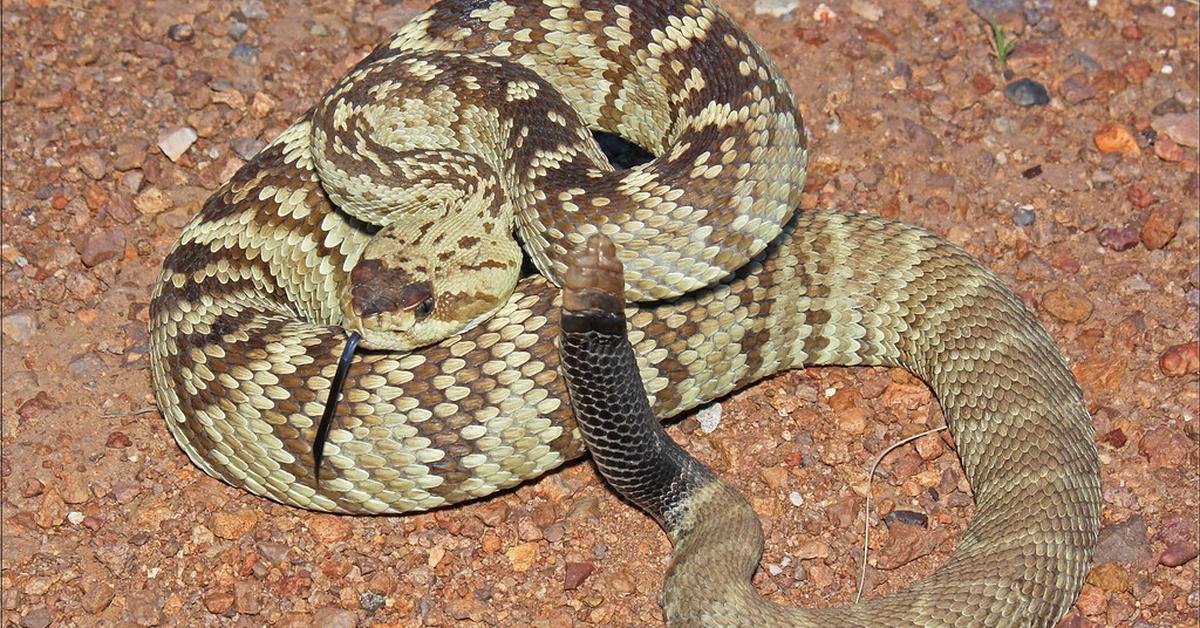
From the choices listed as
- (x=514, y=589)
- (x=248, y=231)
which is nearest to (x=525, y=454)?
(x=514, y=589)

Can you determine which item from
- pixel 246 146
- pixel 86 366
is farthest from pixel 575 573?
pixel 246 146

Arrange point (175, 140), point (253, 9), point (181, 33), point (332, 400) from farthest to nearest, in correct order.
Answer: point (253, 9), point (181, 33), point (175, 140), point (332, 400)

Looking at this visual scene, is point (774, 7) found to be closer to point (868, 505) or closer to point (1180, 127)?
point (1180, 127)

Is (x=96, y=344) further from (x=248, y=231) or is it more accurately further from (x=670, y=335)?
(x=670, y=335)

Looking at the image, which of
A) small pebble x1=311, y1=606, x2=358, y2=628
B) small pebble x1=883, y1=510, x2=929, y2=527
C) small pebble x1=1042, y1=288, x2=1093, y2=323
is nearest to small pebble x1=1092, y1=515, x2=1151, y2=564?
small pebble x1=883, y1=510, x2=929, y2=527

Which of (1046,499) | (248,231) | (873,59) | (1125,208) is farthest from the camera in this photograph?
(873,59)

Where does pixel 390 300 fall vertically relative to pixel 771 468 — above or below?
above
